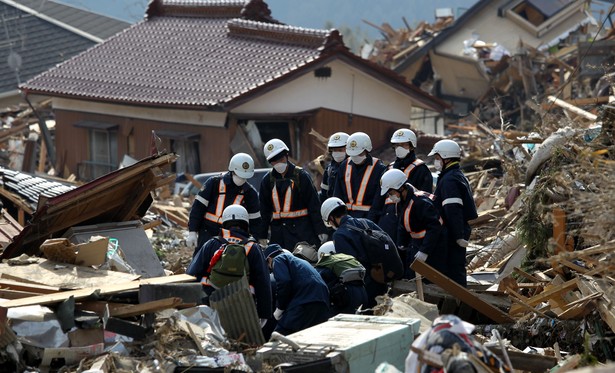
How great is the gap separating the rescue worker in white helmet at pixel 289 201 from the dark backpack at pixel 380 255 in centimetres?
227

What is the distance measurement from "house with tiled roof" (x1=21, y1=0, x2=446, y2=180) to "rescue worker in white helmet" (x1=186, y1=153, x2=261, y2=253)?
10.7 metres

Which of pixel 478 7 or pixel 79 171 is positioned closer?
pixel 79 171

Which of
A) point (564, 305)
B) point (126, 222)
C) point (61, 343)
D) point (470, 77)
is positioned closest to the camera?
point (61, 343)

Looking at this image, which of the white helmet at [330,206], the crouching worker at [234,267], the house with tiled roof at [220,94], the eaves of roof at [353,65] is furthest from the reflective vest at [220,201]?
the eaves of roof at [353,65]

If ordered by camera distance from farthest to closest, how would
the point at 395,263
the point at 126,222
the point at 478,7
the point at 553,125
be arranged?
the point at 478,7 → the point at 553,125 → the point at 126,222 → the point at 395,263

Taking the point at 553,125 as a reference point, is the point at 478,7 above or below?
above

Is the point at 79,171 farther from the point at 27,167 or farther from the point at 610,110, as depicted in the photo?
the point at 610,110

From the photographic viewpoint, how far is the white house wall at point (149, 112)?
2698cm

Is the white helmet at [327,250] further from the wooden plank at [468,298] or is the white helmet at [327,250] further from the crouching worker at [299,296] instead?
the crouching worker at [299,296]

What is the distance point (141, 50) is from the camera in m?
31.8

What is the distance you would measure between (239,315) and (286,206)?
13.5 feet

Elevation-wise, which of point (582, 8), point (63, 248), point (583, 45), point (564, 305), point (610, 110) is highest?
point (582, 8)

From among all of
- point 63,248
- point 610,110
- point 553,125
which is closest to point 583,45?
point 553,125

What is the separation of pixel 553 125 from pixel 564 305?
18.9 ft
